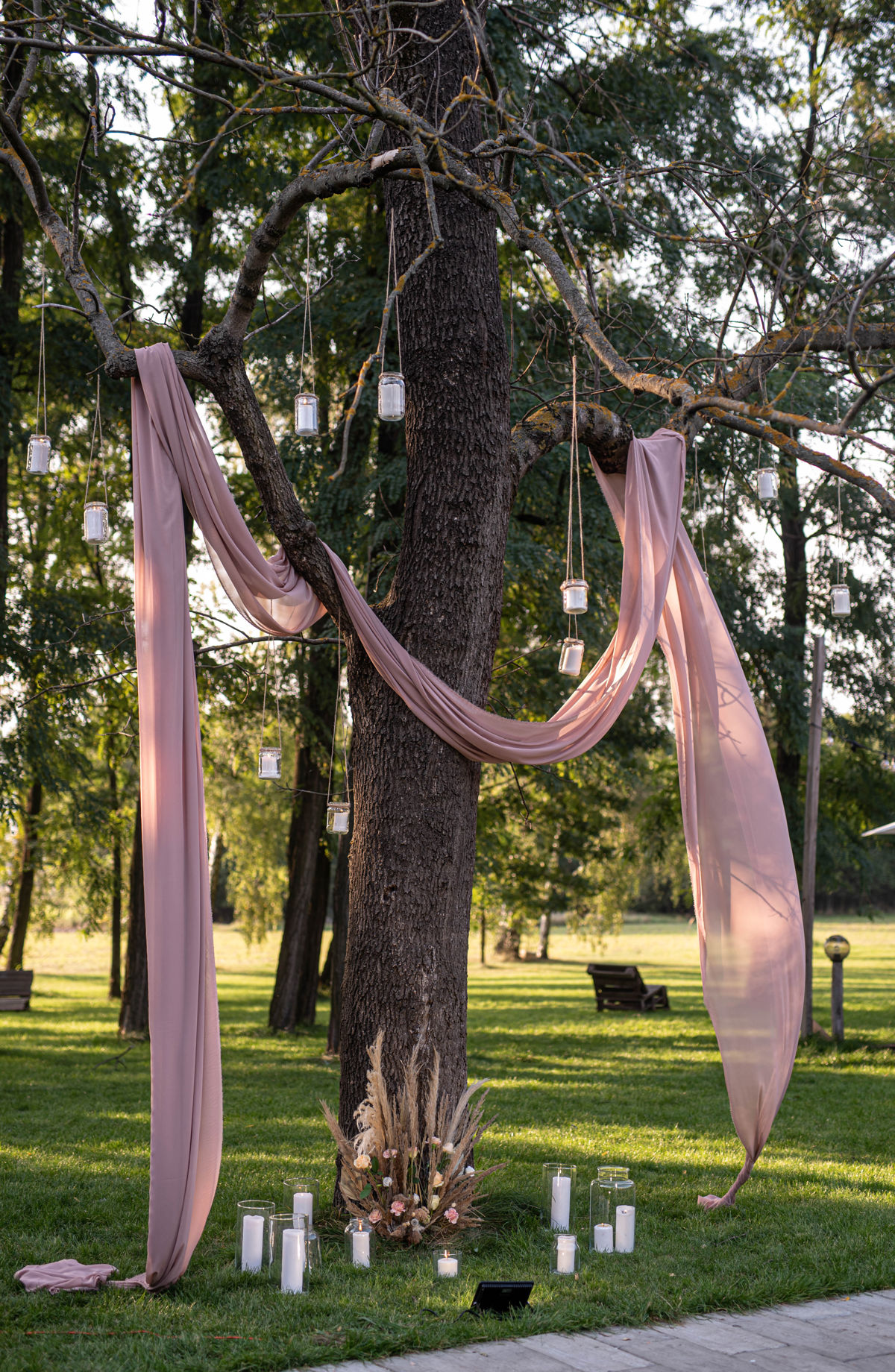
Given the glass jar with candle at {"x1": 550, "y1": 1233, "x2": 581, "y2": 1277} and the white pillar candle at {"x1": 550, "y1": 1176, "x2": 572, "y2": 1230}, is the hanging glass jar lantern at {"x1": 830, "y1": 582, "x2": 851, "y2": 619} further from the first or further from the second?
the glass jar with candle at {"x1": 550, "y1": 1233, "x2": 581, "y2": 1277}

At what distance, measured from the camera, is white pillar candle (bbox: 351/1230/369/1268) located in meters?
5.37

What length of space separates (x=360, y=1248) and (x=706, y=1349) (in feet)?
5.28

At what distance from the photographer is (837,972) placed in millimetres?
13188

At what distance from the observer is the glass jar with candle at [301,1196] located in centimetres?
541

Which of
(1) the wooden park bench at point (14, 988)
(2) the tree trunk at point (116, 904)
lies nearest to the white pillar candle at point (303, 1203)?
(2) the tree trunk at point (116, 904)

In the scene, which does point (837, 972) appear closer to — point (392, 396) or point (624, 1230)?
point (624, 1230)

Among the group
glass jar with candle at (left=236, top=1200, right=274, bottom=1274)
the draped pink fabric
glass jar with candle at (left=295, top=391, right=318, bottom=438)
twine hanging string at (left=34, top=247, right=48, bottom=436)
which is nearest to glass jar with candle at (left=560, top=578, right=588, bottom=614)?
the draped pink fabric

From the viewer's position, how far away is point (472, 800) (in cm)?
643

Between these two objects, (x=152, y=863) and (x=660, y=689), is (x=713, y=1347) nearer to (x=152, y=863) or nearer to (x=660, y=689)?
(x=152, y=863)

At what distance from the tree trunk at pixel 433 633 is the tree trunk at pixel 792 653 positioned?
28.1 feet

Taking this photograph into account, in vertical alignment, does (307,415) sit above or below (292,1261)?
above

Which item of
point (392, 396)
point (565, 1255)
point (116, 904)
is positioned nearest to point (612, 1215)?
point (565, 1255)

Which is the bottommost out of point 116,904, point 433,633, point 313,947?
point 313,947

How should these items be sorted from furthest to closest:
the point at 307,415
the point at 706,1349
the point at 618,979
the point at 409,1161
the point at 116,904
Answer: the point at 116,904, the point at 618,979, the point at 409,1161, the point at 307,415, the point at 706,1349
